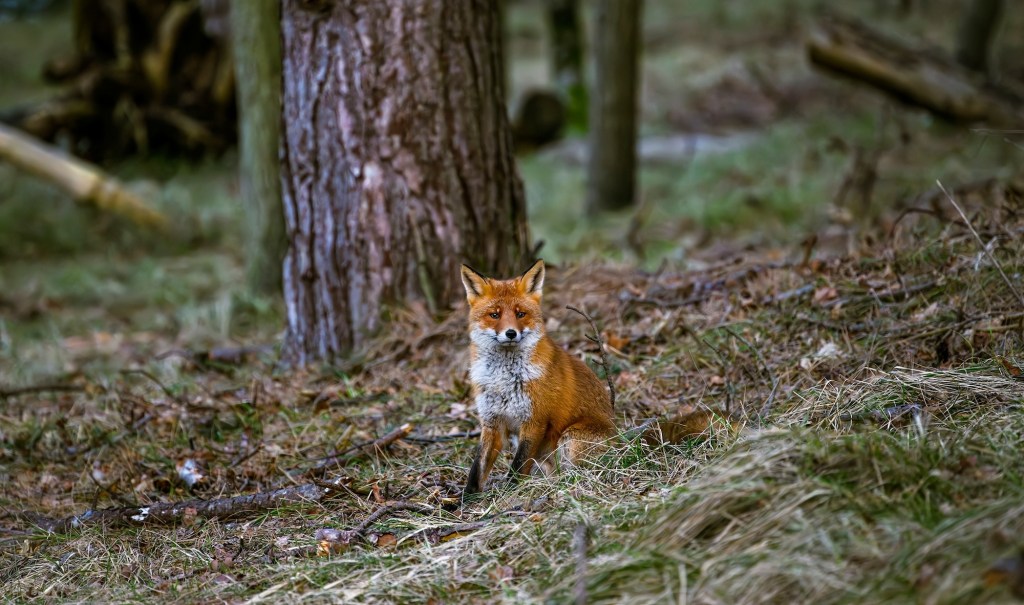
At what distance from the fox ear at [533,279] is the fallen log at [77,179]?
760 cm

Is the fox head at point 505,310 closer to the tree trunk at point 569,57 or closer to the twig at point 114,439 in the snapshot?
the twig at point 114,439

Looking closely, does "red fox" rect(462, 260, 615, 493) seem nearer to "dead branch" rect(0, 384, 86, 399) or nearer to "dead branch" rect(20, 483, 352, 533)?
"dead branch" rect(20, 483, 352, 533)

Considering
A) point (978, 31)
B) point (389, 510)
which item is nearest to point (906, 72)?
point (978, 31)

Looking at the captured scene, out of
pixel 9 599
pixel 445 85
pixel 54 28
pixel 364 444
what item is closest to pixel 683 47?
pixel 54 28

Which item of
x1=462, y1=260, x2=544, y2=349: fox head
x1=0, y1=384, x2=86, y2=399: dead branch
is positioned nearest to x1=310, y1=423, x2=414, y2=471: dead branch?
x1=462, y1=260, x2=544, y2=349: fox head

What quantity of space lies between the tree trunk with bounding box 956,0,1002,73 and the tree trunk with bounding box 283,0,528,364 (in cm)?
1002

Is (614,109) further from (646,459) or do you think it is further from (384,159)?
(646,459)

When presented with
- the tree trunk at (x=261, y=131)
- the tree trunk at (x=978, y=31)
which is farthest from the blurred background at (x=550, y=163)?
the tree trunk at (x=261, y=131)

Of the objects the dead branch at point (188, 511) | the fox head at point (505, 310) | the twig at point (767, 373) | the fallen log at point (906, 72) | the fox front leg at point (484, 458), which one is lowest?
the dead branch at point (188, 511)

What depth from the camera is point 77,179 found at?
10.7 m

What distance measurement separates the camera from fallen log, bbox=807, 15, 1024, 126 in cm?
1159

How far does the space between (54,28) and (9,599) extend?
21760mm

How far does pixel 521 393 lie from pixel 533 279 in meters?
0.63

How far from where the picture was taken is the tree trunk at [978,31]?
43.5 feet
